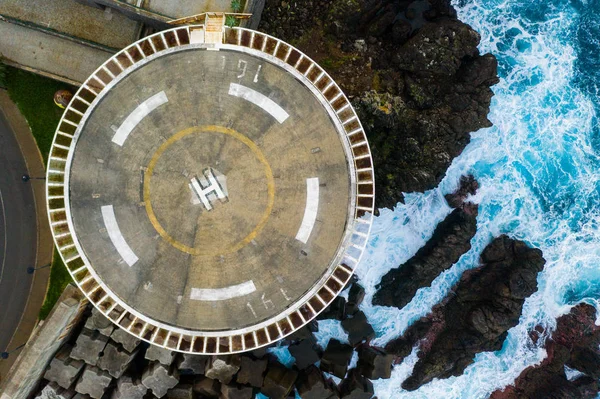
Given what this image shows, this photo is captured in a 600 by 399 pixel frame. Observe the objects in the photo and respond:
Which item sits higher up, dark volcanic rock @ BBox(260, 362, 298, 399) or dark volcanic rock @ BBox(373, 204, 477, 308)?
dark volcanic rock @ BBox(373, 204, 477, 308)

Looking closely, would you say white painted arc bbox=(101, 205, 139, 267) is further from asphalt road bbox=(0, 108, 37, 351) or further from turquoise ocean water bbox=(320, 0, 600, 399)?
turquoise ocean water bbox=(320, 0, 600, 399)

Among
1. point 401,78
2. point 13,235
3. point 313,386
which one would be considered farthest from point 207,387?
point 401,78

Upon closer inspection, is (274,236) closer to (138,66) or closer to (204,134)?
(204,134)

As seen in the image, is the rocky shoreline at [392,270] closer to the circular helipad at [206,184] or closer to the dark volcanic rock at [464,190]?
the dark volcanic rock at [464,190]

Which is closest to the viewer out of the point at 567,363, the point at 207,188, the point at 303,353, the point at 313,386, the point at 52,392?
the point at 207,188

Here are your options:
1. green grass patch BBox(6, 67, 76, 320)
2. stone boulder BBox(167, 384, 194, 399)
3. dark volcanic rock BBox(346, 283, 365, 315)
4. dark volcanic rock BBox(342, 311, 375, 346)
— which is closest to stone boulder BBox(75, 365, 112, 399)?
stone boulder BBox(167, 384, 194, 399)

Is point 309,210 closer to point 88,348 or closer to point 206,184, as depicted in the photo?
point 206,184
